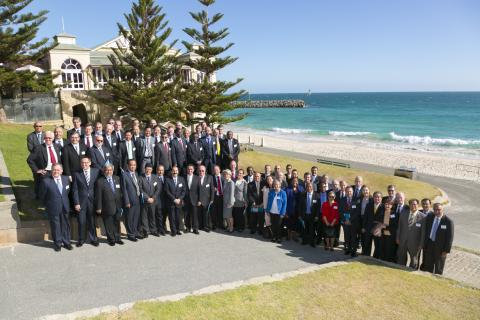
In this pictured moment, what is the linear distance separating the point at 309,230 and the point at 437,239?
96.2 inches

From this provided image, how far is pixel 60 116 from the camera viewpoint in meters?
22.4

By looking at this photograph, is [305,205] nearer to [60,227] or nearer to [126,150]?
[126,150]

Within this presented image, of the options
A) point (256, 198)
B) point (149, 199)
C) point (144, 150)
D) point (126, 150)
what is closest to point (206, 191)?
point (256, 198)

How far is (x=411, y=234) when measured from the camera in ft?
23.0

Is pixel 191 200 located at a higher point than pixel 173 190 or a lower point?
lower

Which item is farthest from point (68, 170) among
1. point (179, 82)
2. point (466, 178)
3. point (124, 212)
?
point (466, 178)

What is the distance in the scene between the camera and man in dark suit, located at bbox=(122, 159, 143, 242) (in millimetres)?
7219

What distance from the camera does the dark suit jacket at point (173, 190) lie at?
774 centimetres

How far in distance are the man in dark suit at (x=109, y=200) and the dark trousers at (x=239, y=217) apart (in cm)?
258

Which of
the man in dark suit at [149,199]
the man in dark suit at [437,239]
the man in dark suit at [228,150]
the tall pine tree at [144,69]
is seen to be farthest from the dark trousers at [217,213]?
the tall pine tree at [144,69]

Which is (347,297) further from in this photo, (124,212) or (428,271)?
(124,212)

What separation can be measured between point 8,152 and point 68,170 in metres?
6.52

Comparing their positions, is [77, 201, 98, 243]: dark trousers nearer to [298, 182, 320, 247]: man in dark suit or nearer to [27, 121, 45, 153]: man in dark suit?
[27, 121, 45, 153]: man in dark suit

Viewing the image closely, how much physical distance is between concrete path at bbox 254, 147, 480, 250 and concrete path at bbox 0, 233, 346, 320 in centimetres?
512
